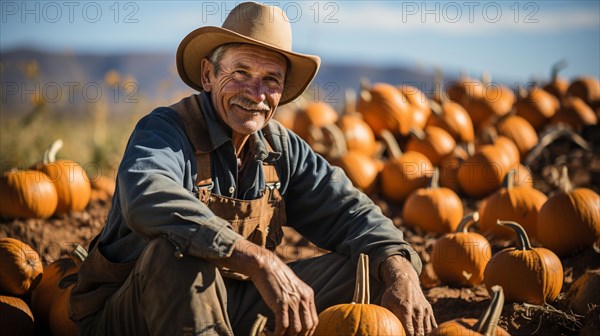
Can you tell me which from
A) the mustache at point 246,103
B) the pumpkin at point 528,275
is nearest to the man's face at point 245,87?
the mustache at point 246,103

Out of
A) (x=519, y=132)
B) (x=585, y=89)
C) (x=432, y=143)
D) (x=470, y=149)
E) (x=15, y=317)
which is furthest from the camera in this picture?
(x=585, y=89)

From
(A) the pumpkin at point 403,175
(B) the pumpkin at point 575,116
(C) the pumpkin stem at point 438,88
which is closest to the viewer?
(A) the pumpkin at point 403,175

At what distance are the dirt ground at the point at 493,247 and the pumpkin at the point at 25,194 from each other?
0.29 ft

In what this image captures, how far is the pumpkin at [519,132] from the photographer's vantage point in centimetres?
681

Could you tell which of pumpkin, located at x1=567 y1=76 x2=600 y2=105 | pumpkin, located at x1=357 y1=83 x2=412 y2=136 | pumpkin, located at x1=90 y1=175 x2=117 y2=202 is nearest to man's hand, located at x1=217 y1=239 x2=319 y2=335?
pumpkin, located at x1=90 y1=175 x2=117 y2=202

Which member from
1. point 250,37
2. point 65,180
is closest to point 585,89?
point 65,180

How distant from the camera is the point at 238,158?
3227 mm

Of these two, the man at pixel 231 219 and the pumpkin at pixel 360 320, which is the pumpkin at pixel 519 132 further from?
the pumpkin at pixel 360 320

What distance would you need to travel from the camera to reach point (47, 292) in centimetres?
368

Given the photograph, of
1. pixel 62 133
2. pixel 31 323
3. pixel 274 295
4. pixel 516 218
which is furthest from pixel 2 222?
pixel 62 133

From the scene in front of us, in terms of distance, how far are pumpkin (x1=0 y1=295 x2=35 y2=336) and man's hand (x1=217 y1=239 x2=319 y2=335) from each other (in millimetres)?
1534

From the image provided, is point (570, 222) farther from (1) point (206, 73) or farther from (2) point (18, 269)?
(2) point (18, 269)

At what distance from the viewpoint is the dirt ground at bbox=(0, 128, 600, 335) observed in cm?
331

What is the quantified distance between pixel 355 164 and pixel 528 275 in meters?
2.65
